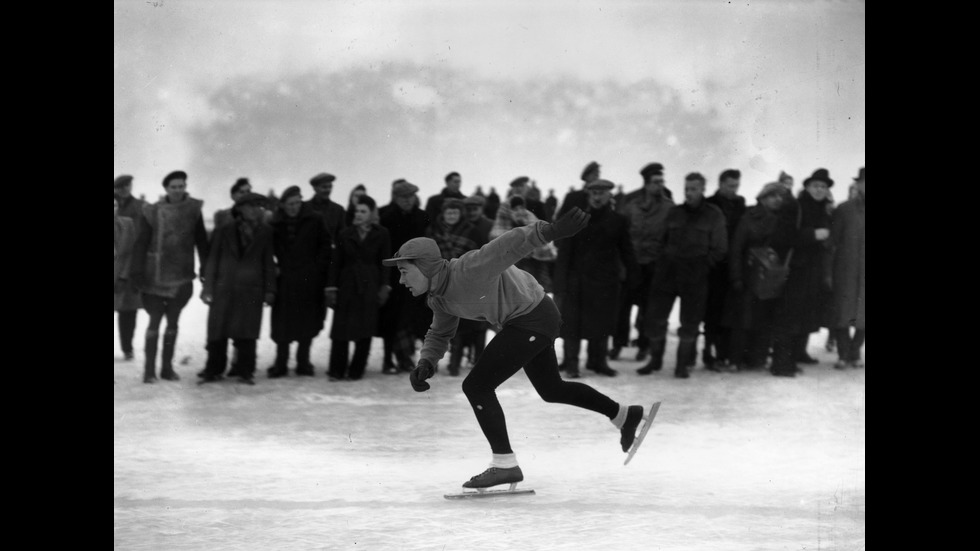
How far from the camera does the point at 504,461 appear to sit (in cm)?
599

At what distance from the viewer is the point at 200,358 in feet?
27.1

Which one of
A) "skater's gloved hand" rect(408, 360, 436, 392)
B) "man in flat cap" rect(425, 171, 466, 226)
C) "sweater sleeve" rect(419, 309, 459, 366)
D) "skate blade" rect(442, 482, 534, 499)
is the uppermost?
"man in flat cap" rect(425, 171, 466, 226)

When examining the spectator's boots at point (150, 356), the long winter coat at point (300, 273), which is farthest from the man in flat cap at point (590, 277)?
the spectator's boots at point (150, 356)

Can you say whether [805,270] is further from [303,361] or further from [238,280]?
[238,280]

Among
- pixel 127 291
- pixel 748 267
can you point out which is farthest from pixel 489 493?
pixel 127 291

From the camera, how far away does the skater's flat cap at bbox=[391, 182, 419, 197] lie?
732 centimetres

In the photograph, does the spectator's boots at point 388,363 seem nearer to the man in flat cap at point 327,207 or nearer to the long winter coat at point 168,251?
the man in flat cap at point 327,207

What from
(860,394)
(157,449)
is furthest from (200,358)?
(860,394)

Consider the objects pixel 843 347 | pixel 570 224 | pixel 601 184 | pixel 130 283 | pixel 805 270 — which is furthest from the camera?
pixel 843 347

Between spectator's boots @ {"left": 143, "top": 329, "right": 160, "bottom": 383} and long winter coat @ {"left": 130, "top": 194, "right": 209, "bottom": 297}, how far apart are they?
0.97 ft

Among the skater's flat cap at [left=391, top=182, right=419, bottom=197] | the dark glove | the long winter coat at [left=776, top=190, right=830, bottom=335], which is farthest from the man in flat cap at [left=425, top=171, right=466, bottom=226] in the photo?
the long winter coat at [left=776, top=190, right=830, bottom=335]

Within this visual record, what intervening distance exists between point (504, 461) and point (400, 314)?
2213mm

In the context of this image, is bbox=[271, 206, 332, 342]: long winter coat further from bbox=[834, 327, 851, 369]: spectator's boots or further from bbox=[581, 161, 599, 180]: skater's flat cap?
bbox=[834, 327, 851, 369]: spectator's boots

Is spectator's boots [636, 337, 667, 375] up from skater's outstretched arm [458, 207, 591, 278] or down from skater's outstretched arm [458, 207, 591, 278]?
down
